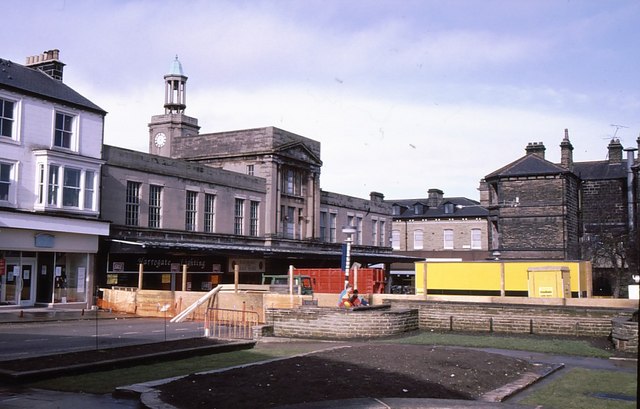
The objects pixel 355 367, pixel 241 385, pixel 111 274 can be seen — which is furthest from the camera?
pixel 111 274

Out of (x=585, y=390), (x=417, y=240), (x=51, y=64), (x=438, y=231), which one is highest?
(x=51, y=64)

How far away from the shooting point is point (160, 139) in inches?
2336

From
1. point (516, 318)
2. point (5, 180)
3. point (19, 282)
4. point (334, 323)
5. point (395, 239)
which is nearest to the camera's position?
point (334, 323)

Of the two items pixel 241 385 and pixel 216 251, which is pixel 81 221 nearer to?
pixel 216 251

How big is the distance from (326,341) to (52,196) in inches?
818

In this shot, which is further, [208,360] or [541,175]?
[541,175]

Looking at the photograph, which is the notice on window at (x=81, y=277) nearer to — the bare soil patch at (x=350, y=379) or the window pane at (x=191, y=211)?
the window pane at (x=191, y=211)

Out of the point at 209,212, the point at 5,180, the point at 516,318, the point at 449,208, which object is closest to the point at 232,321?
the point at 516,318

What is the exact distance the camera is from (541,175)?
2196 inches

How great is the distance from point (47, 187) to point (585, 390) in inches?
1146

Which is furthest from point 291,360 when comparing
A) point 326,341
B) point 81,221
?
point 81,221

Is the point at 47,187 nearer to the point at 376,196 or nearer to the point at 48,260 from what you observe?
the point at 48,260

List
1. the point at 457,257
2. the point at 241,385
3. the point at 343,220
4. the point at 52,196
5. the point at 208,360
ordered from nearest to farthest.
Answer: the point at 241,385
the point at 208,360
the point at 52,196
the point at 343,220
the point at 457,257

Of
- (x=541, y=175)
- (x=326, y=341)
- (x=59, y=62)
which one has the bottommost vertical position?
(x=326, y=341)
